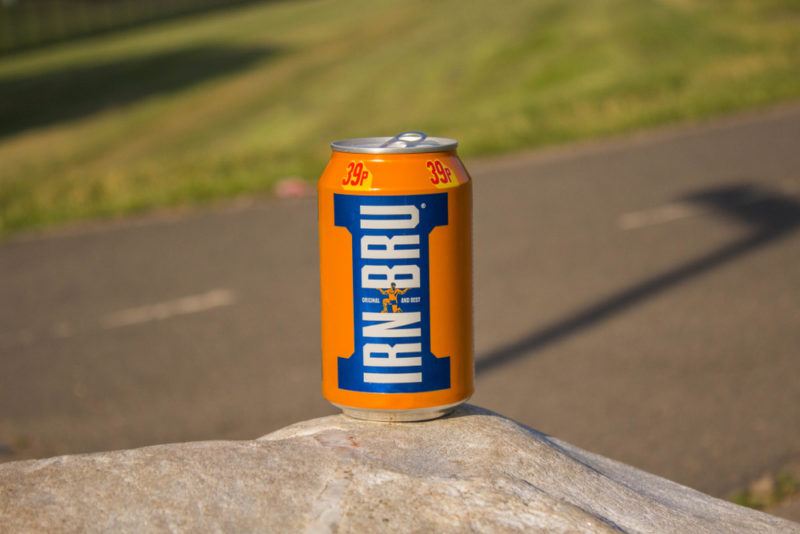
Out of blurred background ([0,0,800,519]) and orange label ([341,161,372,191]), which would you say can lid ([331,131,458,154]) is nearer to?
orange label ([341,161,372,191])

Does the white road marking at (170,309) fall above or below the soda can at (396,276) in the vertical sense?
below

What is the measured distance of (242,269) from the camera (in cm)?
766

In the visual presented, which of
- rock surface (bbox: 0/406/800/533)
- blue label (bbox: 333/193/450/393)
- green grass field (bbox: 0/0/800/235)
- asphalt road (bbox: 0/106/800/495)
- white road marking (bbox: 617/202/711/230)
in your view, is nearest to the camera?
rock surface (bbox: 0/406/800/533)

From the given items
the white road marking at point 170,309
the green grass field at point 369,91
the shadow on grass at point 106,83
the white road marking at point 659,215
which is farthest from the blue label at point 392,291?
the shadow on grass at point 106,83

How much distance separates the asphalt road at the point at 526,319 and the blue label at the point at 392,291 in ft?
7.78

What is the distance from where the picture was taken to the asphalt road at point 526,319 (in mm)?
5242

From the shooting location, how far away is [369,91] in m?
17.3

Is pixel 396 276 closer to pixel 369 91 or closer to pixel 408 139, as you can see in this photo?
pixel 408 139

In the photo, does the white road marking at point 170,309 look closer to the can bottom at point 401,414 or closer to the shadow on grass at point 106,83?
the can bottom at point 401,414

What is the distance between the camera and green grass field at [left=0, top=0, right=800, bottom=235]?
1074 centimetres

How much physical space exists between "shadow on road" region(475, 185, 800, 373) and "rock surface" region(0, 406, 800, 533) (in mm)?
3507

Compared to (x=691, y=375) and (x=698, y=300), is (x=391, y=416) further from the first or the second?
(x=698, y=300)

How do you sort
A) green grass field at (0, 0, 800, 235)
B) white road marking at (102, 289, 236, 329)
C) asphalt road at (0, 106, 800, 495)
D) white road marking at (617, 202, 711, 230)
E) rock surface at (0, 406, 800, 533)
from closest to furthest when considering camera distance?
rock surface at (0, 406, 800, 533) → asphalt road at (0, 106, 800, 495) → white road marking at (102, 289, 236, 329) → white road marking at (617, 202, 711, 230) → green grass field at (0, 0, 800, 235)

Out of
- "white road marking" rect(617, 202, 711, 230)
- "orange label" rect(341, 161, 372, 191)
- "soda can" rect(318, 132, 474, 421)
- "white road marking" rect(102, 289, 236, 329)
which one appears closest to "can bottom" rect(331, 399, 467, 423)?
"soda can" rect(318, 132, 474, 421)
